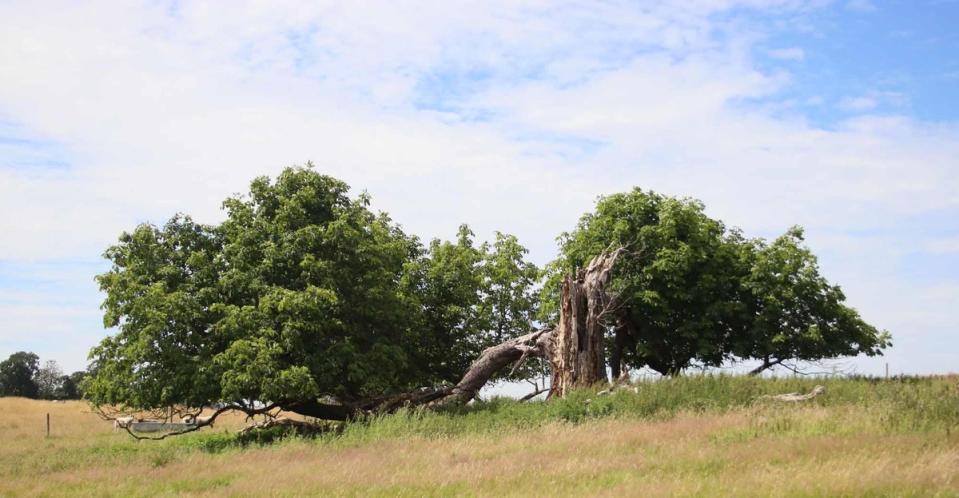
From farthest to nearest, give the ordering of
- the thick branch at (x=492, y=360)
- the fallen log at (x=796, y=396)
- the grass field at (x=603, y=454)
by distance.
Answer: the thick branch at (x=492, y=360)
the fallen log at (x=796, y=396)
the grass field at (x=603, y=454)

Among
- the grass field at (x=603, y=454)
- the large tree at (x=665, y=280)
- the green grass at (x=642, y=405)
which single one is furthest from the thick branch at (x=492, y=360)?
the large tree at (x=665, y=280)

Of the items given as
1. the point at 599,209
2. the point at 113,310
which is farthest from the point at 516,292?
the point at 113,310

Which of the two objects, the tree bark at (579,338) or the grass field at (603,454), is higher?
the tree bark at (579,338)

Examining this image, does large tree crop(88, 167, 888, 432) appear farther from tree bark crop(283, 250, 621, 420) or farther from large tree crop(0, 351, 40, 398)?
large tree crop(0, 351, 40, 398)

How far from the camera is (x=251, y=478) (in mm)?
16625

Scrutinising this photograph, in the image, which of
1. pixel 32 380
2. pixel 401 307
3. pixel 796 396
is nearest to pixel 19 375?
pixel 32 380

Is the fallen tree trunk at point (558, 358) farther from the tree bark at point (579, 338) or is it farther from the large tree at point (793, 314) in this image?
the large tree at point (793, 314)

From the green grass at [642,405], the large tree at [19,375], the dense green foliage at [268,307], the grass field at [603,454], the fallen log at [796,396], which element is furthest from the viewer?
the large tree at [19,375]

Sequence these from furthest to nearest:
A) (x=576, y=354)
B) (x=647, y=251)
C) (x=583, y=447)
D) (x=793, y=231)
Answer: (x=793, y=231)
(x=647, y=251)
(x=576, y=354)
(x=583, y=447)

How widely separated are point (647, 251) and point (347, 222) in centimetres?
1355

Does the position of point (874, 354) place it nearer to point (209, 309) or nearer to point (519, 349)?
point (519, 349)

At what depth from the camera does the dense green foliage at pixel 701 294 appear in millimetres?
33969

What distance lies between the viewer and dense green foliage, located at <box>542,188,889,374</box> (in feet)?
111

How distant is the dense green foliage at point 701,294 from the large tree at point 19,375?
67776 millimetres
